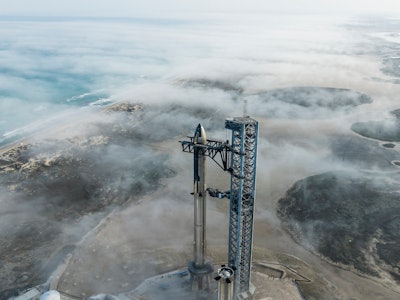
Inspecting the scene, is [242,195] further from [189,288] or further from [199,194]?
[189,288]

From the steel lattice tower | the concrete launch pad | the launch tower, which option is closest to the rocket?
the launch tower

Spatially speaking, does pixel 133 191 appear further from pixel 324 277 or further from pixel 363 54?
pixel 363 54

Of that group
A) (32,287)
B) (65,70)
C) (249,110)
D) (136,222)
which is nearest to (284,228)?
(136,222)

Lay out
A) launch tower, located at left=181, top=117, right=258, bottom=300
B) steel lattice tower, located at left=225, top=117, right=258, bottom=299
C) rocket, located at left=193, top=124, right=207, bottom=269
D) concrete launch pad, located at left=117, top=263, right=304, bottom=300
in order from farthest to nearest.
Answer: concrete launch pad, located at left=117, top=263, right=304, bottom=300
rocket, located at left=193, top=124, right=207, bottom=269
launch tower, located at left=181, top=117, right=258, bottom=300
steel lattice tower, located at left=225, top=117, right=258, bottom=299

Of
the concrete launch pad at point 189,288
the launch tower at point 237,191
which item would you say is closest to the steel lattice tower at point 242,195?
the launch tower at point 237,191

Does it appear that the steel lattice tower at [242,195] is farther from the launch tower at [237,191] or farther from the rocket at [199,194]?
the rocket at [199,194]

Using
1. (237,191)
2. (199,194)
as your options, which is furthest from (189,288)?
(237,191)

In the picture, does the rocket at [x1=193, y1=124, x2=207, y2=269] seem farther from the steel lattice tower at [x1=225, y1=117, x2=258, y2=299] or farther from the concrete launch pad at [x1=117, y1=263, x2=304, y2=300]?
the concrete launch pad at [x1=117, y1=263, x2=304, y2=300]

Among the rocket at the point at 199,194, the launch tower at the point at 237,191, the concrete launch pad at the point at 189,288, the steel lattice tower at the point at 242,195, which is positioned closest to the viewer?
the steel lattice tower at the point at 242,195
